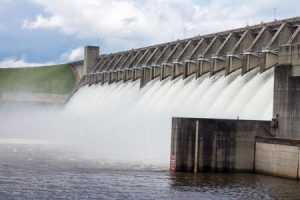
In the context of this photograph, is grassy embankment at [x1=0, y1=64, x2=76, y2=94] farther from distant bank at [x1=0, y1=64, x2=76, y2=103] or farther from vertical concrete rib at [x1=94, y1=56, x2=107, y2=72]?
vertical concrete rib at [x1=94, y1=56, x2=107, y2=72]

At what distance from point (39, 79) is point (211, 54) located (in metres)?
82.0

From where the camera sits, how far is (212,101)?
4262 cm

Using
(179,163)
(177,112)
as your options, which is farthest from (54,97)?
(179,163)

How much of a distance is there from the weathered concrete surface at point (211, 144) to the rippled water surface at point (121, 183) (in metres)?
0.86

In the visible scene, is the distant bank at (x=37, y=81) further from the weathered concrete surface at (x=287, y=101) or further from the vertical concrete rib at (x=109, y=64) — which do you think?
the weathered concrete surface at (x=287, y=101)

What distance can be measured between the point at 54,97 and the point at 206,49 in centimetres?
4879

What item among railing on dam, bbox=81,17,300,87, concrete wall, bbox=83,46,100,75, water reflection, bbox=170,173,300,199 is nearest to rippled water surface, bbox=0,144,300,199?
water reflection, bbox=170,173,300,199

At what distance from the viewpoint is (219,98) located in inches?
1629

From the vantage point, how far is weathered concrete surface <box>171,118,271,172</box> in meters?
31.7

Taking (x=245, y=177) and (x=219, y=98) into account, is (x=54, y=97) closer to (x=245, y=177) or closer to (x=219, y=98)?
(x=219, y=98)

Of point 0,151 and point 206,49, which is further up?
point 206,49

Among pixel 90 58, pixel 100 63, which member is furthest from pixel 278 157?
pixel 90 58

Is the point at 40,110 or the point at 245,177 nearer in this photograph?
the point at 245,177

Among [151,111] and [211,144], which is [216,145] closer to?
[211,144]
